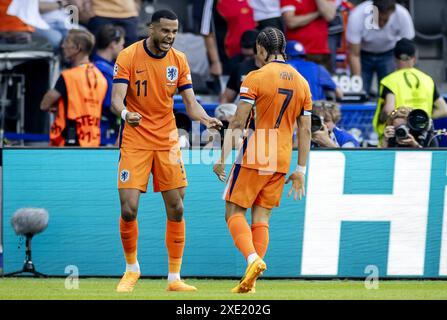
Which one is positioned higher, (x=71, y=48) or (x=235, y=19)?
(x=235, y=19)

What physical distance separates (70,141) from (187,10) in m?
4.91

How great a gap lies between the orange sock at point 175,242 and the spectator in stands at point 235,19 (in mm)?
5316

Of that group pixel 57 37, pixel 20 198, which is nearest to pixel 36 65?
pixel 57 37

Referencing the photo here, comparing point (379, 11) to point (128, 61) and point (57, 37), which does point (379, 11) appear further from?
point (128, 61)

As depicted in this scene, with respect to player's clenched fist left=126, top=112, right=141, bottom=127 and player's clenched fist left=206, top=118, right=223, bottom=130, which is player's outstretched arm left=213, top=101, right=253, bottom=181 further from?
player's clenched fist left=126, top=112, right=141, bottom=127

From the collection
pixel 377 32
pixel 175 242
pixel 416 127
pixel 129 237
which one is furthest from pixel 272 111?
pixel 377 32

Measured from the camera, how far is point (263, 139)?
34.0 feet

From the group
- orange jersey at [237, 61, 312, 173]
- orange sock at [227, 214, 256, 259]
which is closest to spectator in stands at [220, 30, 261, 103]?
orange jersey at [237, 61, 312, 173]

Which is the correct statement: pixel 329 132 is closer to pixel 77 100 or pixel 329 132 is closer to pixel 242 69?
pixel 242 69

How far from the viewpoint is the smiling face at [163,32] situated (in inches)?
409

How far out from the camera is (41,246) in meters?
12.2

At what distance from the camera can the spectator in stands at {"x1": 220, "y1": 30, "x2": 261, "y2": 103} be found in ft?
46.4

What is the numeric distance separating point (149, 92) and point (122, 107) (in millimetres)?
401

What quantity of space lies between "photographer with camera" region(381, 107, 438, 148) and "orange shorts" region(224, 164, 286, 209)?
8.39 feet
